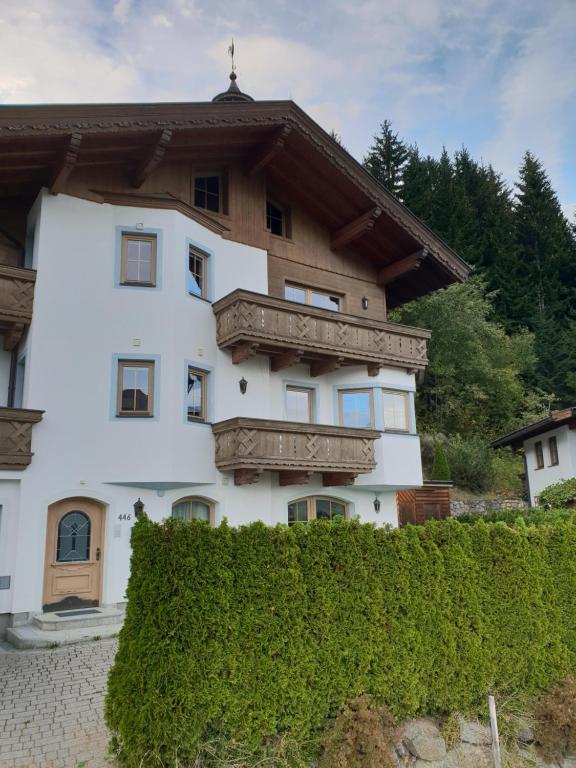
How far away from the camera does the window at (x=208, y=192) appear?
50.5ft

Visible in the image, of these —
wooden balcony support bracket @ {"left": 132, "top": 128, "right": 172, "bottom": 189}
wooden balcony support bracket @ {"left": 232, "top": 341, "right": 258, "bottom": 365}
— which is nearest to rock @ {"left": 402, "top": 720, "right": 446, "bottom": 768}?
wooden balcony support bracket @ {"left": 232, "top": 341, "right": 258, "bottom": 365}

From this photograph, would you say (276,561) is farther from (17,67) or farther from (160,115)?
(17,67)

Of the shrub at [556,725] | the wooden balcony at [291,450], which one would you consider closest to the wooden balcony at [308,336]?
the wooden balcony at [291,450]

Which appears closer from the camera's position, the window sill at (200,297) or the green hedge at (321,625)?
the green hedge at (321,625)

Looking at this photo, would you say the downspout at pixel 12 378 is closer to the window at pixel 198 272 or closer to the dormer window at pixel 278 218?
the window at pixel 198 272

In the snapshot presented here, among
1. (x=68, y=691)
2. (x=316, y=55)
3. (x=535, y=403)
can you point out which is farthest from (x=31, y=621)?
(x=535, y=403)

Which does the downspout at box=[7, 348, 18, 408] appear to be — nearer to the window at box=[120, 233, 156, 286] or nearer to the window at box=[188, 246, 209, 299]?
the window at box=[120, 233, 156, 286]

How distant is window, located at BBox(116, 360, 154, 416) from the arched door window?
2.44 m

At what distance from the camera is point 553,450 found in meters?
24.8

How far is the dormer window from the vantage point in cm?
1684

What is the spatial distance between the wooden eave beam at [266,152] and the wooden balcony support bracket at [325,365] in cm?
558

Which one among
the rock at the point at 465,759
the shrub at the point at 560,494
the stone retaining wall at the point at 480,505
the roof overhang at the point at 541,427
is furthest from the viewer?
the stone retaining wall at the point at 480,505

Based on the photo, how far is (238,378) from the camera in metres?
14.7

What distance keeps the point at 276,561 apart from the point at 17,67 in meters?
13.2
